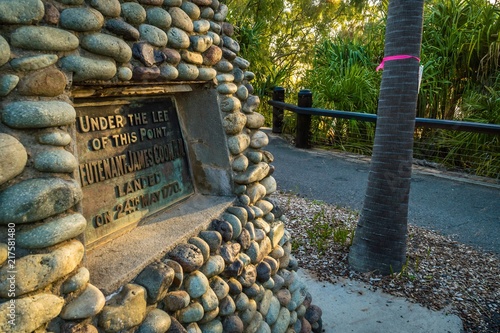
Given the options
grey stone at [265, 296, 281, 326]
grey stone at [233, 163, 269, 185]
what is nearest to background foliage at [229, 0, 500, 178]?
grey stone at [233, 163, 269, 185]

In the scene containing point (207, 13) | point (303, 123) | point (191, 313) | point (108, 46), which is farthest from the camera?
point (303, 123)

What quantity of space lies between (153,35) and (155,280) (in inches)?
40.9

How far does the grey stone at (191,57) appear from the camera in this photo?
7.39 ft

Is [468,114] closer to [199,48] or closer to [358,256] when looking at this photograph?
[358,256]

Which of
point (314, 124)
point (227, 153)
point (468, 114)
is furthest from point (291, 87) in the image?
point (227, 153)

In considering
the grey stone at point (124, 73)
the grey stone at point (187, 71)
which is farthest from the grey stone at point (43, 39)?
the grey stone at point (187, 71)

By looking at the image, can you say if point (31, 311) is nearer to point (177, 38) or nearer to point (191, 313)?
point (191, 313)

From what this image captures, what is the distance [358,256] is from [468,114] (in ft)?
13.4

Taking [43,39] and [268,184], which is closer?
[43,39]

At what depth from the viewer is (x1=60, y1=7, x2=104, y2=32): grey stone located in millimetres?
1626

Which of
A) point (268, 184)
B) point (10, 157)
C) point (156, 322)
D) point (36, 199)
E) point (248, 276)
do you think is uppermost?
point (10, 157)

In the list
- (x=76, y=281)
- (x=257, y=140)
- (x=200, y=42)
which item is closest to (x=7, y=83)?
(x=76, y=281)

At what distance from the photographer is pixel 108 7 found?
5.90ft

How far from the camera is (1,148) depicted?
137 centimetres
